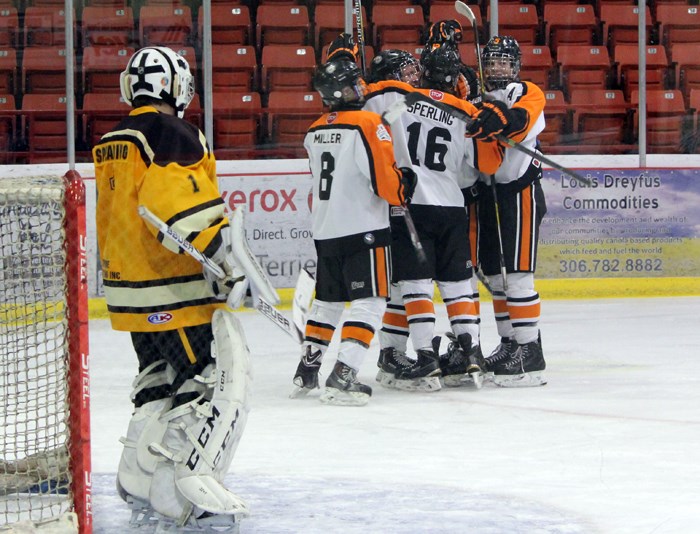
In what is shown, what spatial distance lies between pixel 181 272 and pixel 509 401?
2.16m

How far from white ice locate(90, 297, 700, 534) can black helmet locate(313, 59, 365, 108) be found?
1.14 meters

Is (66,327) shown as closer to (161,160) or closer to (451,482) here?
(161,160)

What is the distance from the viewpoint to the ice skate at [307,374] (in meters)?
4.84

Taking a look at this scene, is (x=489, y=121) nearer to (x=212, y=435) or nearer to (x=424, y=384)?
(x=424, y=384)

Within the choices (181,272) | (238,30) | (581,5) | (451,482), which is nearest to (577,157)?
(581,5)

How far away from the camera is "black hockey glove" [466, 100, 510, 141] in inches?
193

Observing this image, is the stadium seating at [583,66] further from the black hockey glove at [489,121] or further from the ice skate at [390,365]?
the ice skate at [390,365]

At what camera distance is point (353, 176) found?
4711 mm

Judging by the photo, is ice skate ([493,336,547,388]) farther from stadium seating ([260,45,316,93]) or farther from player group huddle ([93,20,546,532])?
stadium seating ([260,45,316,93])

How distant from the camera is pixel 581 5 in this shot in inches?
351

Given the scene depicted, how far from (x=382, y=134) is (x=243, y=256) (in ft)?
6.43

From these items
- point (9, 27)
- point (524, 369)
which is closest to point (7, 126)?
point (9, 27)

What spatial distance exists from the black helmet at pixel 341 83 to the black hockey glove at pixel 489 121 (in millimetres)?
513

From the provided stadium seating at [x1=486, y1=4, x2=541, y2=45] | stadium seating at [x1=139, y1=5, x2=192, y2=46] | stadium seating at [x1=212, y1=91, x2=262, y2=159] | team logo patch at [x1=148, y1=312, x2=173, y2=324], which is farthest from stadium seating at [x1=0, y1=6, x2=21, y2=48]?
team logo patch at [x1=148, y1=312, x2=173, y2=324]
